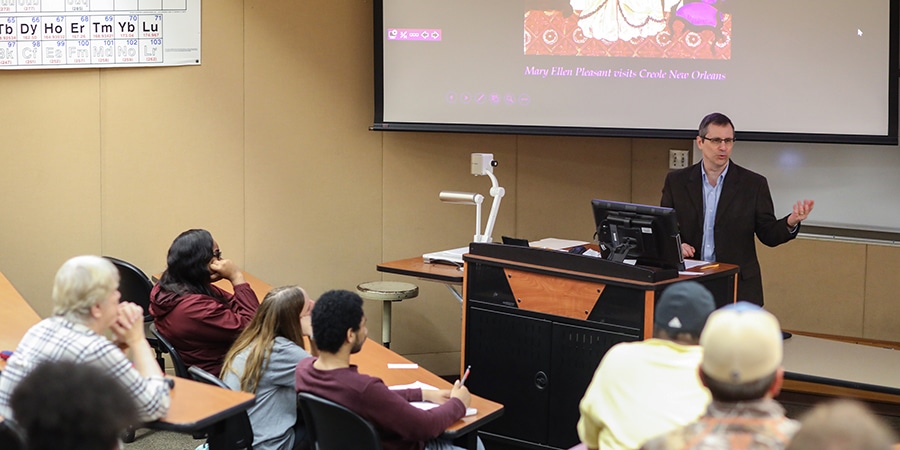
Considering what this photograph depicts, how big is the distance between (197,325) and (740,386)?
8.15ft

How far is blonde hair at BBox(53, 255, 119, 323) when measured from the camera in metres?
2.52

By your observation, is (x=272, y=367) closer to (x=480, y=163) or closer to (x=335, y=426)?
(x=335, y=426)

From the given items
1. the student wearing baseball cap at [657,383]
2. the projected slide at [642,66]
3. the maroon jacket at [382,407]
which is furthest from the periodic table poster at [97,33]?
the student wearing baseball cap at [657,383]

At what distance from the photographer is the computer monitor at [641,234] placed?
3488 mm

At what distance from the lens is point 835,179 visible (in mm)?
5344

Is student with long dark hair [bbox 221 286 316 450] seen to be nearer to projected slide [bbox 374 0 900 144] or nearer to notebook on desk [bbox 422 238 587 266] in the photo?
notebook on desk [bbox 422 238 587 266]

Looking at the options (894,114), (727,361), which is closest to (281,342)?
(727,361)

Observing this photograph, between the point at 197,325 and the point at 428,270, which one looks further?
the point at 428,270

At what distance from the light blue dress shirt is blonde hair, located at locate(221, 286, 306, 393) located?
195 cm

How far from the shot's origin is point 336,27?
546 cm

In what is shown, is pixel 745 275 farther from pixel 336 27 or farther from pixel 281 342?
pixel 336 27

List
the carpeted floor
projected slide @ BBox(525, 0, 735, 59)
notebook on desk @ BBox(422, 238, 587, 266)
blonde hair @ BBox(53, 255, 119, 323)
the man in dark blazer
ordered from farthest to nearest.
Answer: projected slide @ BBox(525, 0, 735, 59) → the carpeted floor → notebook on desk @ BBox(422, 238, 587, 266) → the man in dark blazer → blonde hair @ BBox(53, 255, 119, 323)

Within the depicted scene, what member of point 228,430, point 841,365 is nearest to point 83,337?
point 228,430

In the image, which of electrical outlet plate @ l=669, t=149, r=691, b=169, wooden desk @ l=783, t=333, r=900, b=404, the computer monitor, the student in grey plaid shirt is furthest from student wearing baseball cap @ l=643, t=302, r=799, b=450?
electrical outlet plate @ l=669, t=149, r=691, b=169
